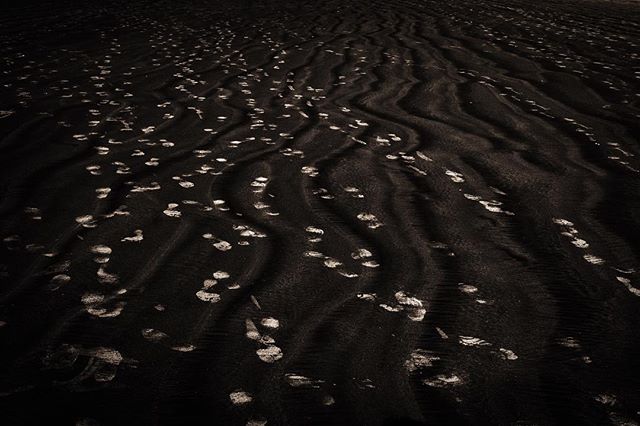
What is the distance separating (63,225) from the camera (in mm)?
2248

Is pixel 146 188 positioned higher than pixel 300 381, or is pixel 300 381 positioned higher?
pixel 300 381

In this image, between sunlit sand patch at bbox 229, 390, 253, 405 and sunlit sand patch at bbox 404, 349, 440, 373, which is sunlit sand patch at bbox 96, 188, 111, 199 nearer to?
sunlit sand patch at bbox 229, 390, 253, 405

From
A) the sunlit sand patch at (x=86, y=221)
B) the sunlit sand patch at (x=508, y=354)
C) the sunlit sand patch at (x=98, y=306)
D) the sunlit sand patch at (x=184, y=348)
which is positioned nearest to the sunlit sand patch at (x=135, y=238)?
the sunlit sand patch at (x=86, y=221)

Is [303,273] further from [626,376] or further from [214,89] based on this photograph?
[214,89]

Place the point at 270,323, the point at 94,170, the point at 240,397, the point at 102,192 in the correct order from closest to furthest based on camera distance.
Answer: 1. the point at 240,397
2. the point at 270,323
3. the point at 102,192
4. the point at 94,170

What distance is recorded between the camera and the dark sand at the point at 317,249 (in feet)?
4.83

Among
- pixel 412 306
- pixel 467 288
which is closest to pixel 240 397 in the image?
pixel 412 306

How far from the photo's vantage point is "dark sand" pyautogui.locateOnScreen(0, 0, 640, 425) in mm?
1474

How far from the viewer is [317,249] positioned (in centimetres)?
214

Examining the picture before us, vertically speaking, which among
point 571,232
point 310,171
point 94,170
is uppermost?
point 571,232

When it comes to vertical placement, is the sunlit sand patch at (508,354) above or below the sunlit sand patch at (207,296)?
above

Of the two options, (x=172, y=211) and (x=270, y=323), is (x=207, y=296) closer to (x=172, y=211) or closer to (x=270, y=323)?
(x=270, y=323)

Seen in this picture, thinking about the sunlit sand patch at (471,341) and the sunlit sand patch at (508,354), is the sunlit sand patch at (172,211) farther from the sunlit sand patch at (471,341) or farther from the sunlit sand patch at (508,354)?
the sunlit sand patch at (508,354)

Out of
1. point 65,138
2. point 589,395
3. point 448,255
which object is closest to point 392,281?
point 448,255
